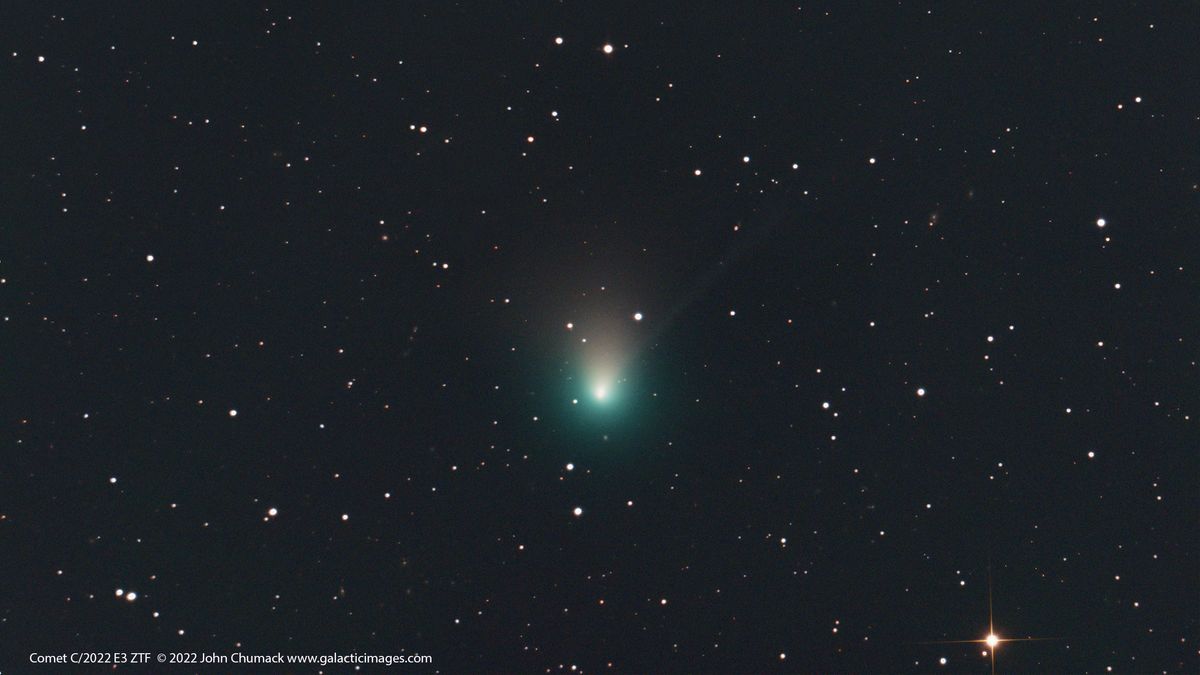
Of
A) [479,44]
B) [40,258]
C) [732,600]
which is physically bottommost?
[732,600]

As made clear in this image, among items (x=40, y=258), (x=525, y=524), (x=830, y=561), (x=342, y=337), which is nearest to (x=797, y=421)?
(x=830, y=561)

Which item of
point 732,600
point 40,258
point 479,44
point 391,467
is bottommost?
point 732,600

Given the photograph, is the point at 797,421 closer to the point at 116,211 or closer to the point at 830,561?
the point at 830,561

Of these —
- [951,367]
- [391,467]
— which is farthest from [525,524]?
[951,367]

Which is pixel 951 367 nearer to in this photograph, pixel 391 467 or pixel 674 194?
pixel 674 194

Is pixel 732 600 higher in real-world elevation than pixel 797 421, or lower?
lower

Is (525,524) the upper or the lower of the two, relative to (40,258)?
lower
